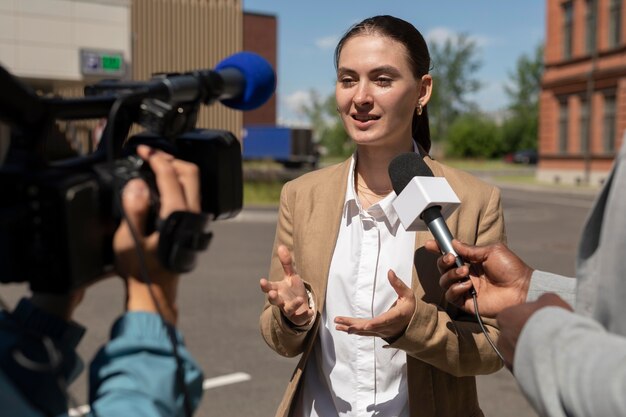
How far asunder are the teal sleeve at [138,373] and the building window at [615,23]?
1212 inches

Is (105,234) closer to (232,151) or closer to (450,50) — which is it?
(232,151)

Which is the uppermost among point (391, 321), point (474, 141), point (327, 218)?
point (474, 141)

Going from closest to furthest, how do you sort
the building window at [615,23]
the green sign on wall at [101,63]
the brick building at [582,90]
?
the green sign on wall at [101,63], the building window at [615,23], the brick building at [582,90]

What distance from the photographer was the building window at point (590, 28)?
30266mm

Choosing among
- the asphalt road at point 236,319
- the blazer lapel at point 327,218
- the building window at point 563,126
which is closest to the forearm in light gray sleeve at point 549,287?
the blazer lapel at point 327,218

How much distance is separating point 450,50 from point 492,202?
80.6m

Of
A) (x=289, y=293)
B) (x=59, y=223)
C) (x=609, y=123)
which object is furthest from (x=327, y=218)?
(x=609, y=123)

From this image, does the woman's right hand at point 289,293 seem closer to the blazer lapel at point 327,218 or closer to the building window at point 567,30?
the blazer lapel at point 327,218

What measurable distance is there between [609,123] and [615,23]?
3.82 meters

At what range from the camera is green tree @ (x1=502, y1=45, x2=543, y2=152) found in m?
71.1

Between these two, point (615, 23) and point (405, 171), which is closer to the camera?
point (405, 171)

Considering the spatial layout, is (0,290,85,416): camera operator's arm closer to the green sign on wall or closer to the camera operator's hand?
the camera operator's hand

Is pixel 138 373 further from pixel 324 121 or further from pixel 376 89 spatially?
pixel 324 121

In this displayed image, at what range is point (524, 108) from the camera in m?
76.1
